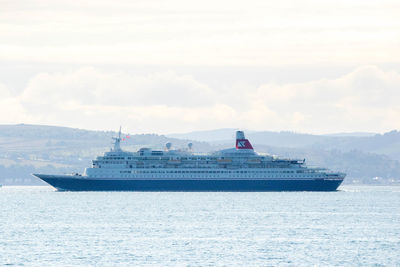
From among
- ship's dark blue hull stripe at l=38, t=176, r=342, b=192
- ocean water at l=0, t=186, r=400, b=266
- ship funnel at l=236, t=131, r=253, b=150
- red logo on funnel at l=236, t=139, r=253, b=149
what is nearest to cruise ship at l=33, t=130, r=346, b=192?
ship's dark blue hull stripe at l=38, t=176, r=342, b=192

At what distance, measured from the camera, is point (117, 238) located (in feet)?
272

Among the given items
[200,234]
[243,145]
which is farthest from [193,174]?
[200,234]

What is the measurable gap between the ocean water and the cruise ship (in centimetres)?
3733

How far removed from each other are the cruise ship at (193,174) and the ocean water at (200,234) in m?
37.3

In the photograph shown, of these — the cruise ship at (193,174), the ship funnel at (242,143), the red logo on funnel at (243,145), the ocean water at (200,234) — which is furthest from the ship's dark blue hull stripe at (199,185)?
the ocean water at (200,234)

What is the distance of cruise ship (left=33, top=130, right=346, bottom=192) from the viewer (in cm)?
17312

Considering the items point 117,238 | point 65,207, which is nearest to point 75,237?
point 117,238

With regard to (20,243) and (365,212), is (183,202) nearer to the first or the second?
(365,212)

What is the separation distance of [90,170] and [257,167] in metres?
30.1

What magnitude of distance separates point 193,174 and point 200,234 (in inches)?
3443

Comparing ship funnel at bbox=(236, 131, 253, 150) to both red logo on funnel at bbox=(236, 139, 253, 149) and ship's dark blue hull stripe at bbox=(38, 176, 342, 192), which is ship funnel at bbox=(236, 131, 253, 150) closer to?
red logo on funnel at bbox=(236, 139, 253, 149)

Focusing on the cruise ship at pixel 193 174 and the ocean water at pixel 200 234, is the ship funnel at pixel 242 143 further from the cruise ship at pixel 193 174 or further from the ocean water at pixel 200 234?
the ocean water at pixel 200 234

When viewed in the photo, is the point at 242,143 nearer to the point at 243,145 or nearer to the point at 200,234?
the point at 243,145

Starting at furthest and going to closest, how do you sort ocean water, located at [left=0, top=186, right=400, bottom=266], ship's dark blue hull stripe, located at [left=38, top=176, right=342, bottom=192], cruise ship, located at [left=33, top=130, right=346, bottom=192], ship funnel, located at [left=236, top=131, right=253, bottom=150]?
ship funnel, located at [left=236, top=131, right=253, bottom=150] < cruise ship, located at [left=33, top=130, right=346, bottom=192] < ship's dark blue hull stripe, located at [left=38, top=176, right=342, bottom=192] < ocean water, located at [left=0, top=186, right=400, bottom=266]
